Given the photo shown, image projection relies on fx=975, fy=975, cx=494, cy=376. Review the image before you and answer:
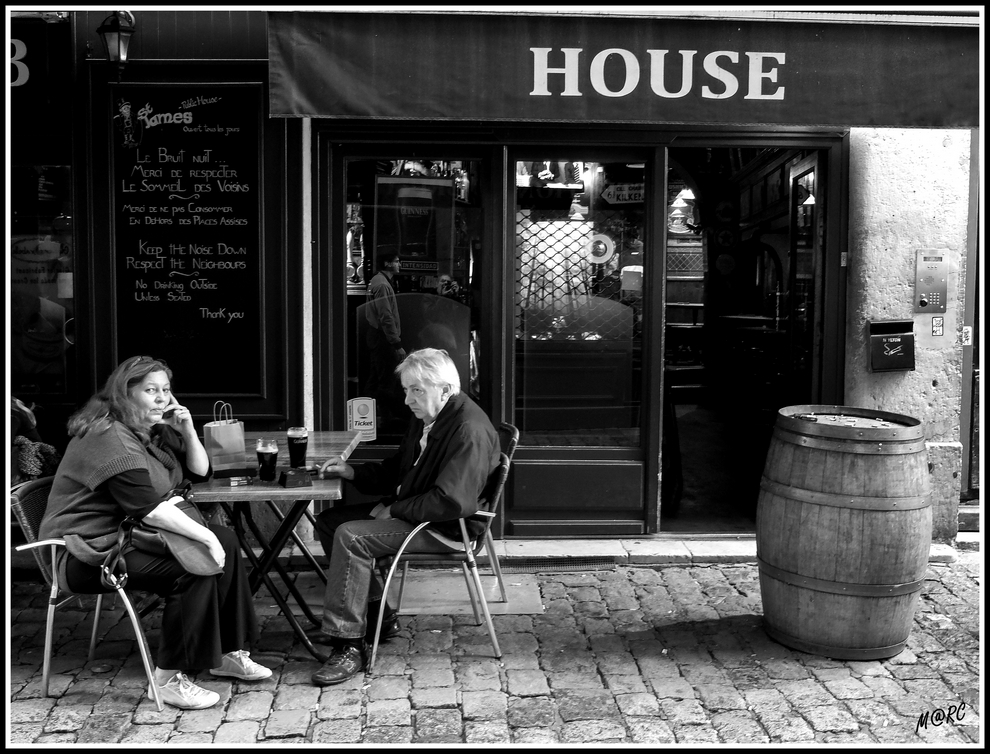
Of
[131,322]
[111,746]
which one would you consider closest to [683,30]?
[131,322]

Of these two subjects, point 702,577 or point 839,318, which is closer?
point 702,577

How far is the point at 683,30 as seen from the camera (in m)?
4.66

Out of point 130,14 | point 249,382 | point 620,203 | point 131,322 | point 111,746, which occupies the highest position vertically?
point 130,14

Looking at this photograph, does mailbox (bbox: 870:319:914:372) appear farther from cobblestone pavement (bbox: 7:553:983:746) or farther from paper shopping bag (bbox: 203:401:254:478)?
paper shopping bag (bbox: 203:401:254:478)

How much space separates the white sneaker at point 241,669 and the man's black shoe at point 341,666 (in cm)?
21

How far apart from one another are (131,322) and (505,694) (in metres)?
2.94

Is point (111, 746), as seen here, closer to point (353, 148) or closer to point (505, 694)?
point (505, 694)

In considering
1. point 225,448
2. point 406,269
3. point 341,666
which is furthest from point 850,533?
point 406,269

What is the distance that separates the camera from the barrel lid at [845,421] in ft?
13.1

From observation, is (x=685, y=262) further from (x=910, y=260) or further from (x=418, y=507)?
(x=418, y=507)

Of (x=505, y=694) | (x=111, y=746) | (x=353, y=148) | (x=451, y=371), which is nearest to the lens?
(x=111, y=746)

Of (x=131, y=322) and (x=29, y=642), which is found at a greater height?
(x=131, y=322)

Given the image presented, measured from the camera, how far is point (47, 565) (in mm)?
3852

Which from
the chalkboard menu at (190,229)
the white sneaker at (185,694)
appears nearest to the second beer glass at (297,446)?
the white sneaker at (185,694)
